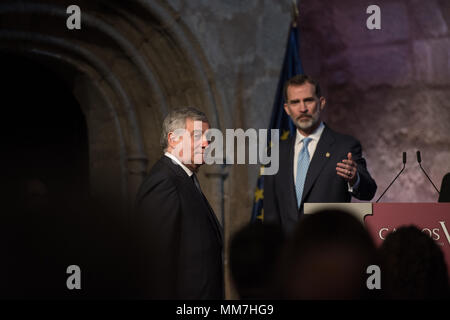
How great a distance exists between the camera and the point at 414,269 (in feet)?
3.68

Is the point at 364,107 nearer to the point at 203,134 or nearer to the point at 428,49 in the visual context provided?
the point at 428,49

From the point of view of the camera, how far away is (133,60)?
4.62 meters

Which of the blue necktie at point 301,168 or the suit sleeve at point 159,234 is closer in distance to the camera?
the suit sleeve at point 159,234

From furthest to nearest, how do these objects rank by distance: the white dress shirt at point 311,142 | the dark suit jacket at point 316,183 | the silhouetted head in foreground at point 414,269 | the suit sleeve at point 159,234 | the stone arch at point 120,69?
1. the stone arch at point 120,69
2. the white dress shirt at point 311,142
3. the dark suit jacket at point 316,183
4. the suit sleeve at point 159,234
5. the silhouetted head in foreground at point 414,269

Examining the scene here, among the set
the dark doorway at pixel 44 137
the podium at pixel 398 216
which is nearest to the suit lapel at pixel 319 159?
the podium at pixel 398 216

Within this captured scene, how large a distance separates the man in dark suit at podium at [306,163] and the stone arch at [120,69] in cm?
189

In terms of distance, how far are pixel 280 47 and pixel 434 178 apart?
1976 millimetres

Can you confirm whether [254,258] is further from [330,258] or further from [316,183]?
[316,183]

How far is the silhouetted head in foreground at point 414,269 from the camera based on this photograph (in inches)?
43.9

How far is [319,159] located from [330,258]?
1.83 meters

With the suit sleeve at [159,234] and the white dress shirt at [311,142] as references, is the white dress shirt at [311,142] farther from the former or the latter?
the suit sleeve at [159,234]
